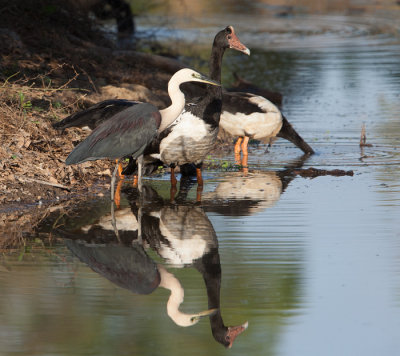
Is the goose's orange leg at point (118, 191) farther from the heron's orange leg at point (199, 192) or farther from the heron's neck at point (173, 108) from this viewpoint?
the heron's orange leg at point (199, 192)

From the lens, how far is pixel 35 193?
9.20m

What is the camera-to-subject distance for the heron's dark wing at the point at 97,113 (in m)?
9.84

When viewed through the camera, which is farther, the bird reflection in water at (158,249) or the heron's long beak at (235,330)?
the bird reflection in water at (158,249)

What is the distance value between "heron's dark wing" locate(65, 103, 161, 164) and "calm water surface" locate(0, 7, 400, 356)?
58 centimetres

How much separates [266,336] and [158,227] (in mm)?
2793

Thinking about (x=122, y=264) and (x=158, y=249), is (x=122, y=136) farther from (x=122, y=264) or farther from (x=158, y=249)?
(x=122, y=264)

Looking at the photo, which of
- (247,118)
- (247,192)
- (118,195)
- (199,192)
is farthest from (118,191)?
(247,118)

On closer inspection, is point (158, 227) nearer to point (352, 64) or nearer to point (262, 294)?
point (262, 294)

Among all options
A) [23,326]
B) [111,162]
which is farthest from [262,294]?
[111,162]

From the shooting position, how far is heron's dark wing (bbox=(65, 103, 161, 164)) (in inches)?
344

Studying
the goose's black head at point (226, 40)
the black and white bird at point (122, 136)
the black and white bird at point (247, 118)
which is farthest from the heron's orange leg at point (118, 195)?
the black and white bird at point (247, 118)

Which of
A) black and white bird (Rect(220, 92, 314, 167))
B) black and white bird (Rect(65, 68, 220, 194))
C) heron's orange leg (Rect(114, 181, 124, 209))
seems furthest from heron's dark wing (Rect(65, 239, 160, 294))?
black and white bird (Rect(220, 92, 314, 167))

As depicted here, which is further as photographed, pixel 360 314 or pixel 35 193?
pixel 35 193

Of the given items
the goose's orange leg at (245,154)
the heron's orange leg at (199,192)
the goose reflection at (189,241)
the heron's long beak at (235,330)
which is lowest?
the goose's orange leg at (245,154)
